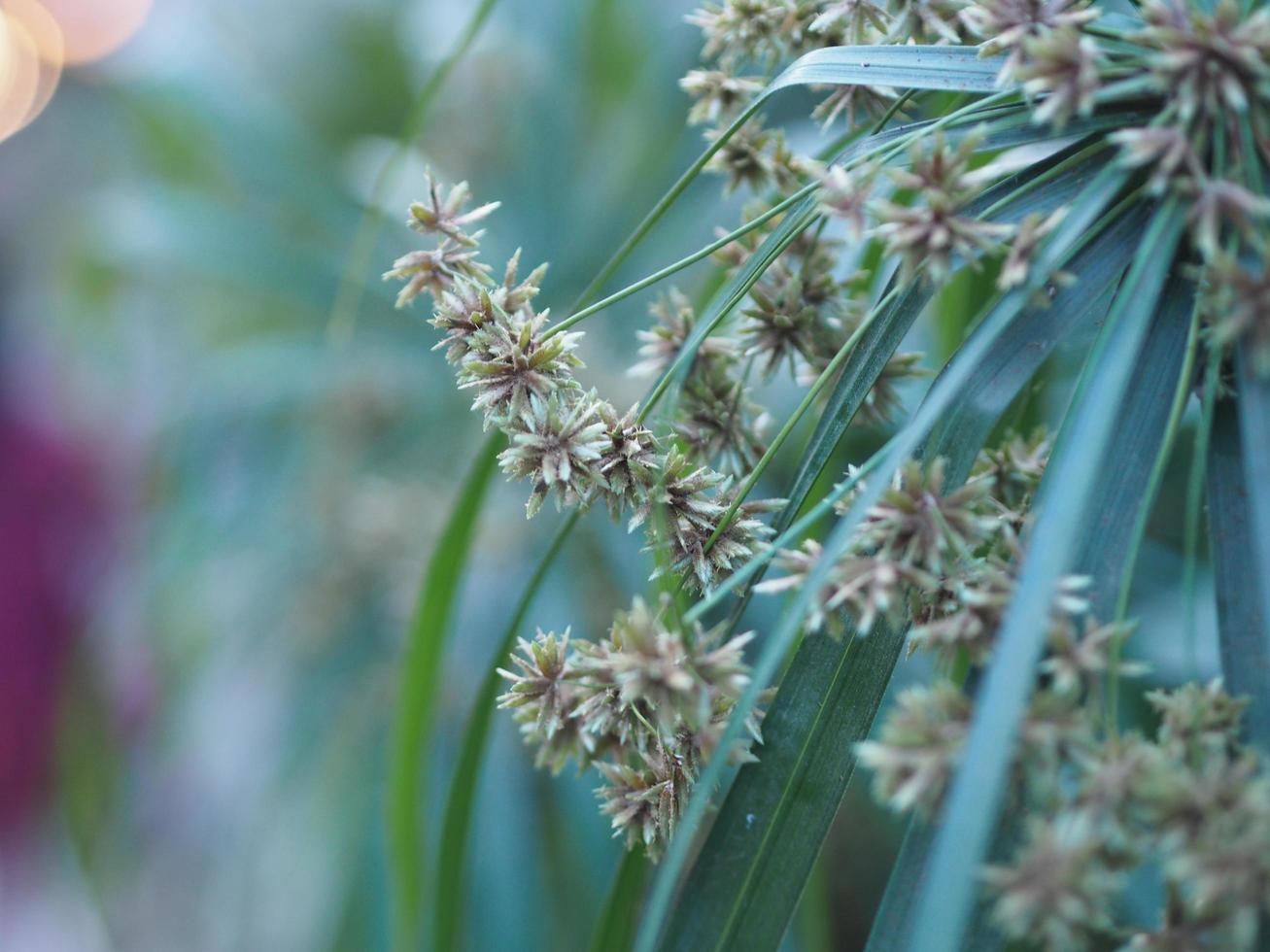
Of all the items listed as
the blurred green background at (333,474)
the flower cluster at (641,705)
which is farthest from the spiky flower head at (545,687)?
the blurred green background at (333,474)

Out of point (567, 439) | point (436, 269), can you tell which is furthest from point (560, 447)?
point (436, 269)

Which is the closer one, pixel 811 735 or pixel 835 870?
pixel 811 735

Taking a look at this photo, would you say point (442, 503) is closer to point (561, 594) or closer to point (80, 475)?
point (561, 594)

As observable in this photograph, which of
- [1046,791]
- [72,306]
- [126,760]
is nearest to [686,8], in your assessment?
[1046,791]

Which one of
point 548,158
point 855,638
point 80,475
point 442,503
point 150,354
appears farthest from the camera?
point 80,475

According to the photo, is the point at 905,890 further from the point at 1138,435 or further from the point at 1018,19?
the point at 1018,19

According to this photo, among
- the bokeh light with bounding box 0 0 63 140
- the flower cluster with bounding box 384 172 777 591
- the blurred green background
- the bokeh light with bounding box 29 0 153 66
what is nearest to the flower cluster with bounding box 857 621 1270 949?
the flower cluster with bounding box 384 172 777 591

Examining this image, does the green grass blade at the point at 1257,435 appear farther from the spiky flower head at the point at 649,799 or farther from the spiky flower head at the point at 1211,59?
the spiky flower head at the point at 649,799
